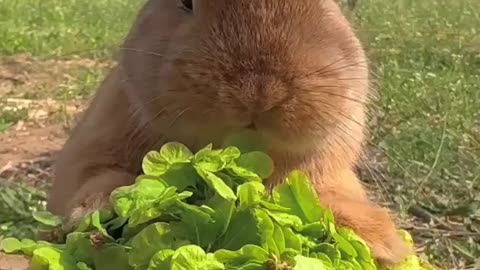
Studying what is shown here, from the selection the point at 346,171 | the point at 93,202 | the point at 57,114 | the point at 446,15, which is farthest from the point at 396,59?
the point at 93,202

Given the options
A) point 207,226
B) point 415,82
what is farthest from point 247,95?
point 415,82

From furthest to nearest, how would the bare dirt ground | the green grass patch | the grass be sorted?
the green grass patch → the bare dirt ground → the grass

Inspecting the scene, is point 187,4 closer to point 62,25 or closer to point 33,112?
point 33,112

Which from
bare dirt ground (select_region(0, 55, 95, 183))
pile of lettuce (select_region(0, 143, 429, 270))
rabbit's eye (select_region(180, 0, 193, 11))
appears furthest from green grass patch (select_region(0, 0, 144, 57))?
pile of lettuce (select_region(0, 143, 429, 270))

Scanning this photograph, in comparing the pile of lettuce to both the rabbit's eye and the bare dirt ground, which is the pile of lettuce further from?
the bare dirt ground

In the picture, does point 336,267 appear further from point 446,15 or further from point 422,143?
point 446,15
